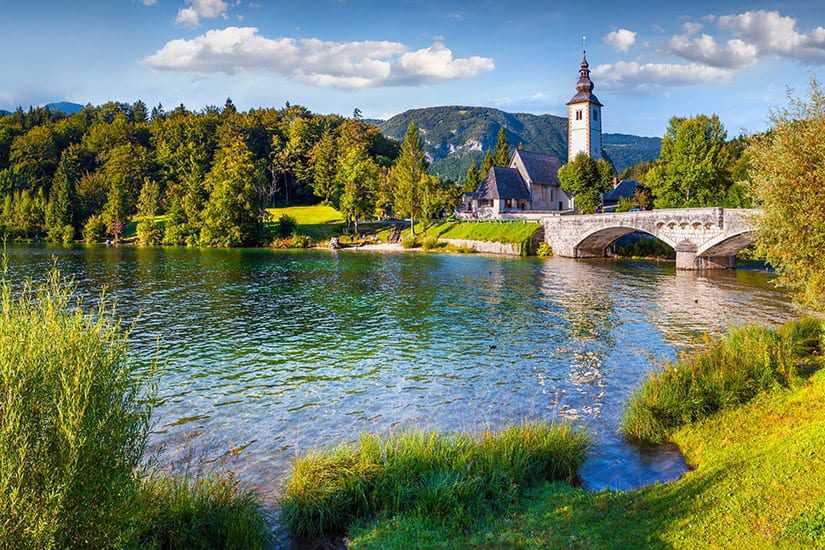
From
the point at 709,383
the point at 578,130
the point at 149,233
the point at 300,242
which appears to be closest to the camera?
the point at 709,383

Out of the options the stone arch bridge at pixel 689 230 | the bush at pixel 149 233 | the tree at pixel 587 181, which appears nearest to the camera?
the stone arch bridge at pixel 689 230

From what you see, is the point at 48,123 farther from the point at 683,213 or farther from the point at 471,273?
the point at 683,213

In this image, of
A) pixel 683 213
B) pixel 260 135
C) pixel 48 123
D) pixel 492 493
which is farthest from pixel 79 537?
pixel 48 123

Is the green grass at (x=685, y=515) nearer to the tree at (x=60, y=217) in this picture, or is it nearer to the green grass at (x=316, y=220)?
the green grass at (x=316, y=220)

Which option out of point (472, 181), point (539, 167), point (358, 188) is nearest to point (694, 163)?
point (539, 167)

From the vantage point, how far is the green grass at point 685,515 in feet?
26.9

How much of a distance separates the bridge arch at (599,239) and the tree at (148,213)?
74470 mm

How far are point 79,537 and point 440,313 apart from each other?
26852 mm

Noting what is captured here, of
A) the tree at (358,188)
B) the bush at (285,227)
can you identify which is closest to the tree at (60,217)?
the bush at (285,227)

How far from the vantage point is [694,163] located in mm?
71438

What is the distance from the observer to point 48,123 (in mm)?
153125

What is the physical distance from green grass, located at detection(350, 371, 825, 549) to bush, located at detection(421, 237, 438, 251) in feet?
243

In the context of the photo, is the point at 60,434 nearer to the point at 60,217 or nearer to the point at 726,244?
the point at 726,244

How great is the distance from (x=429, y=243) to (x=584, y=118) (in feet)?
122
